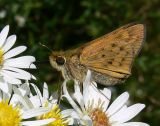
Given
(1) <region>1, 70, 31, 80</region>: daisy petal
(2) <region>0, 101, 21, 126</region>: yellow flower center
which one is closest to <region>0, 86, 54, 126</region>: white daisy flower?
(2) <region>0, 101, 21, 126</region>: yellow flower center

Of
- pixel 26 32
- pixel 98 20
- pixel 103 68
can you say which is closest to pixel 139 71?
pixel 98 20

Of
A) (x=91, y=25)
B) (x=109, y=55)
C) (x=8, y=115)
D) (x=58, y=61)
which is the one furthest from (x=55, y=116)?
(x=91, y=25)

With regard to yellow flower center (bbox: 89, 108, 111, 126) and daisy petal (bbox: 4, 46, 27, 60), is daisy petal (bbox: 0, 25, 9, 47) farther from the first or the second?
yellow flower center (bbox: 89, 108, 111, 126)

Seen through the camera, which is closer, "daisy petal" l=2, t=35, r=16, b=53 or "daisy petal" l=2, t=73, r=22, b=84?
"daisy petal" l=2, t=73, r=22, b=84

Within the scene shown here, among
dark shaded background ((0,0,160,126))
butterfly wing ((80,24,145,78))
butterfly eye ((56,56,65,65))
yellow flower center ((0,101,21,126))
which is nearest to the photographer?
yellow flower center ((0,101,21,126))

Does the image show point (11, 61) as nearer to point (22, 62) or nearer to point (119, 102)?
point (22, 62)

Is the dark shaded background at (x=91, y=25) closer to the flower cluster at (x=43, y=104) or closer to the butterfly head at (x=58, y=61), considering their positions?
the flower cluster at (x=43, y=104)

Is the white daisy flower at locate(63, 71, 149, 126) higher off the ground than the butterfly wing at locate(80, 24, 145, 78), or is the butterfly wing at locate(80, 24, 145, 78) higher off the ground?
the butterfly wing at locate(80, 24, 145, 78)
